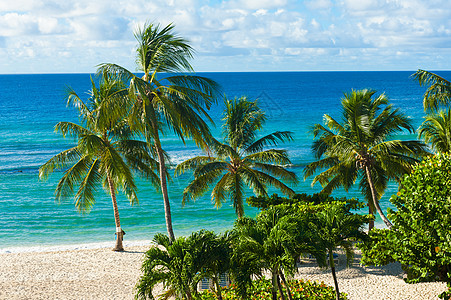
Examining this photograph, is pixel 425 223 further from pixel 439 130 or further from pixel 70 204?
pixel 70 204

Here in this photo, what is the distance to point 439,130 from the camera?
1475 centimetres

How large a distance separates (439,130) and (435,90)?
1.50m

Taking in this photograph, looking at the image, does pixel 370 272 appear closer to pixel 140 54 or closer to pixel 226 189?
pixel 226 189

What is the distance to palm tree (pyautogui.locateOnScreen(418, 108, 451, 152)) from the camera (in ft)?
47.5

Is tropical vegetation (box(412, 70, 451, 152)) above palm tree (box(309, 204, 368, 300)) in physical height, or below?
above

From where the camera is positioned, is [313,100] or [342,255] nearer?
[342,255]

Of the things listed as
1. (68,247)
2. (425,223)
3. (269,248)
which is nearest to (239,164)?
(269,248)

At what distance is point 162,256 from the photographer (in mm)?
9211

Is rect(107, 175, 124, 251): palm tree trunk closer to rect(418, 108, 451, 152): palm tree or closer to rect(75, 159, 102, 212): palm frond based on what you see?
rect(75, 159, 102, 212): palm frond

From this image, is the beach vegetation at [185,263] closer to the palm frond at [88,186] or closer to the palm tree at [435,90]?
the palm frond at [88,186]

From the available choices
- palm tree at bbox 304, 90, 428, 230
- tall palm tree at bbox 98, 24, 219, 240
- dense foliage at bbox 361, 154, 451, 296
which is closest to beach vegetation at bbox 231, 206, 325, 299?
dense foliage at bbox 361, 154, 451, 296

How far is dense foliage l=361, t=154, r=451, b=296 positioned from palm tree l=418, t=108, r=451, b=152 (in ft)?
16.6

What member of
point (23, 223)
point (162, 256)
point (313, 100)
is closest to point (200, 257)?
point (162, 256)

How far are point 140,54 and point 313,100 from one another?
87126 millimetres
